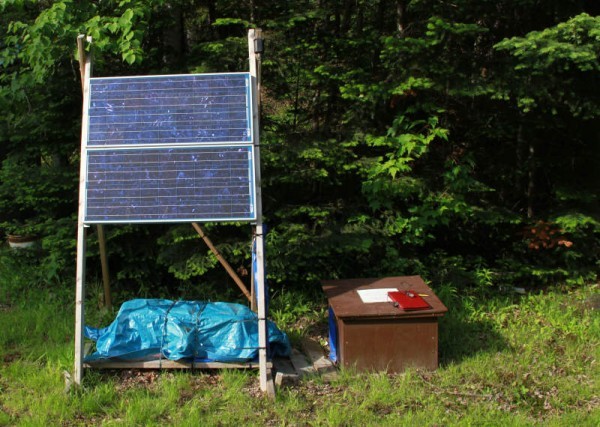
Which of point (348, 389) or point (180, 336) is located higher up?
point (180, 336)

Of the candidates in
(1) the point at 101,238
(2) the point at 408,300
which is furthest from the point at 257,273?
(1) the point at 101,238

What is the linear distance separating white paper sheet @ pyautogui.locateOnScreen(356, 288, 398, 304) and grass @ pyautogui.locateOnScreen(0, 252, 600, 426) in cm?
59

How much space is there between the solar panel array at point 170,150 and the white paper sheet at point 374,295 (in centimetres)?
131

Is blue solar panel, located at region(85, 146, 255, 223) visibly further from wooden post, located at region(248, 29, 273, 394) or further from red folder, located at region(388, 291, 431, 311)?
red folder, located at region(388, 291, 431, 311)

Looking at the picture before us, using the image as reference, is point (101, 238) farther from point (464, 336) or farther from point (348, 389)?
point (464, 336)

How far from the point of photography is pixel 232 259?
597 cm

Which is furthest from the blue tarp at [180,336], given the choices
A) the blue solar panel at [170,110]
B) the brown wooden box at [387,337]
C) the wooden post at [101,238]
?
the blue solar panel at [170,110]

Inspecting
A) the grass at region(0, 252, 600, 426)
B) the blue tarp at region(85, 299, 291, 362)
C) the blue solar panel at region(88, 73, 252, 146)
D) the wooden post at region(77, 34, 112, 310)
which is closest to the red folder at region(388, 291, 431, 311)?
the grass at region(0, 252, 600, 426)

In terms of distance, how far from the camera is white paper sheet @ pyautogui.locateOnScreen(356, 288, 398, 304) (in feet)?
15.7

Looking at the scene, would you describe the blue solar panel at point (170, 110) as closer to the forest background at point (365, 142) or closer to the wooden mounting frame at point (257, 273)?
the wooden mounting frame at point (257, 273)

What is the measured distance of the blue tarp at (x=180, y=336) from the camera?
4.45 meters

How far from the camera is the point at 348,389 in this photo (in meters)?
4.36

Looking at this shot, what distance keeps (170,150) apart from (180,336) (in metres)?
1.40

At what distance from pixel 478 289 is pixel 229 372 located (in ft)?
10.6
